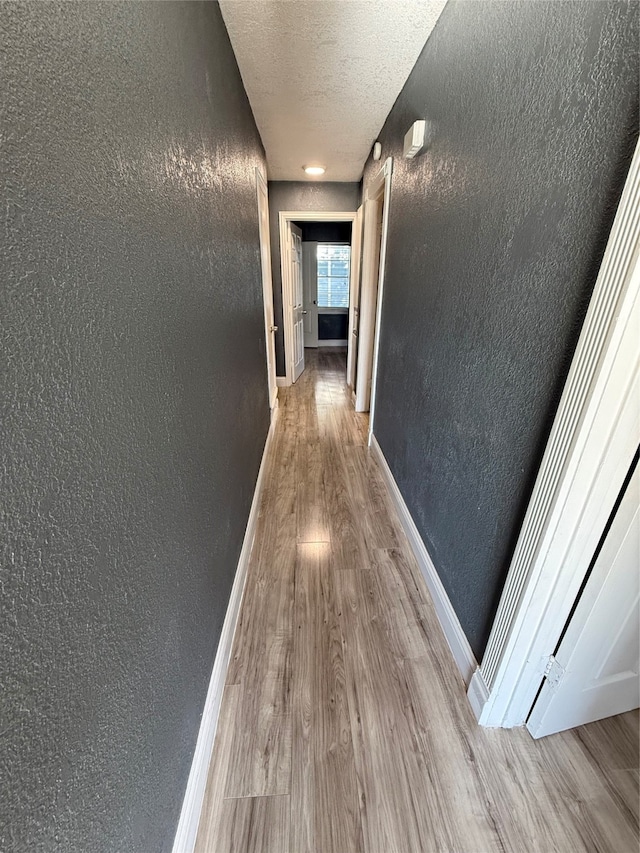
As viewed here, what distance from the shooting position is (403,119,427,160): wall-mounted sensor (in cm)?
170

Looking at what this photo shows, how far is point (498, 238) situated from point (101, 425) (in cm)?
121

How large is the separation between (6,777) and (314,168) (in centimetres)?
418

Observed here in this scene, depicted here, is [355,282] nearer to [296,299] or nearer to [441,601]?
[296,299]

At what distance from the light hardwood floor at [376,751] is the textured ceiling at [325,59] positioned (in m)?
2.45

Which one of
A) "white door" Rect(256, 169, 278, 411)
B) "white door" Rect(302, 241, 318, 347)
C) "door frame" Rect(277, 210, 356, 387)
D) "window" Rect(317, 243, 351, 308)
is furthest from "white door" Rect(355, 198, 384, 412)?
"window" Rect(317, 243, 351, 308)

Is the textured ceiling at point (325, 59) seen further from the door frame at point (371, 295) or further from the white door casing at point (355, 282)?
the white door casing at point (355, 282)

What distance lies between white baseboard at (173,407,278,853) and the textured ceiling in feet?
7.61

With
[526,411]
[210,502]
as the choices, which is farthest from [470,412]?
[210,502]

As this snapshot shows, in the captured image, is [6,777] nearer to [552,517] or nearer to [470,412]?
[552,517]

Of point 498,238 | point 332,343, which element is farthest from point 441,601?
point 332,343

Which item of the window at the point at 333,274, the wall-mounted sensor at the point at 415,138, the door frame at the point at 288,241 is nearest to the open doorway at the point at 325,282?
the window at the point at 333,274

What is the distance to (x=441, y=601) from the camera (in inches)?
61.4

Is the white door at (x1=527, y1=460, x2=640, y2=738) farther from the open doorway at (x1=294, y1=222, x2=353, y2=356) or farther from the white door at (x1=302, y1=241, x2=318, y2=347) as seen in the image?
the open doorway at (x1=294, y1=222, x2=353, y2=356)

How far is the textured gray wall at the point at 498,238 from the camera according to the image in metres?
0.77
